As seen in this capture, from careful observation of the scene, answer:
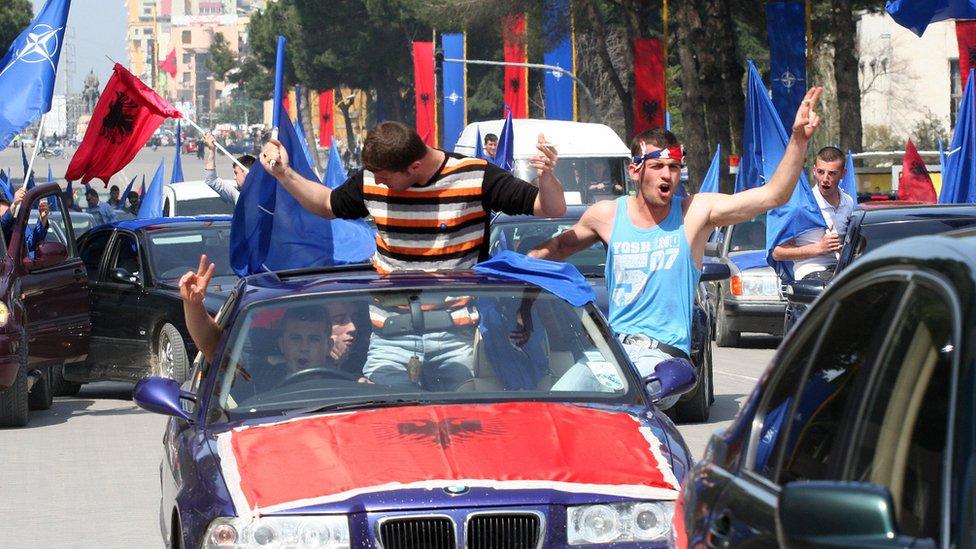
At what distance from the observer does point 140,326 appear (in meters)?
14.0

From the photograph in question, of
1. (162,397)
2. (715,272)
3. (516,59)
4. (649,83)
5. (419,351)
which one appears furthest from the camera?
(516,59)

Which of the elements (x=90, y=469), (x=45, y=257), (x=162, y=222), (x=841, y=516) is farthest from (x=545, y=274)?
(x=162, y=222)

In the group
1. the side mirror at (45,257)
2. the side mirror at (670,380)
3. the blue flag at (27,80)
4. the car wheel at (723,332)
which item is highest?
the blue flag at (27,80)

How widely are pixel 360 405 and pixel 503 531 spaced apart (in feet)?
3.47

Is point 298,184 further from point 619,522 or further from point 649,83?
point 649,83

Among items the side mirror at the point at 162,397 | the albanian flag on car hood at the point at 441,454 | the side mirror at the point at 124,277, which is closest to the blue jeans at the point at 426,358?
the albanian flag on car hood at the point at 441,454

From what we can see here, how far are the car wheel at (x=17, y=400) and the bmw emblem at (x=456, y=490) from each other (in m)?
7.71

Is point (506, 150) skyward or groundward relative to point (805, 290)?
skyward

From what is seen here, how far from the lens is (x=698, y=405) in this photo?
11.9 m

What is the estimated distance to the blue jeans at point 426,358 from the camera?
244 inches

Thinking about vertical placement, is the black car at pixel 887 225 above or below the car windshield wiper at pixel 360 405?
above

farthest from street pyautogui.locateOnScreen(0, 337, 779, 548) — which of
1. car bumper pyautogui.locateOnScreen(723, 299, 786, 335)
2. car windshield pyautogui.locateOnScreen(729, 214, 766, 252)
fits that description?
car windshield pyautogui.locateOnScreen(729, 214, 766, 252)

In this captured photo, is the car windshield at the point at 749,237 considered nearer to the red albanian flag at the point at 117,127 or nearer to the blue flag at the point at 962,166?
the blue flag at the point at 962,166

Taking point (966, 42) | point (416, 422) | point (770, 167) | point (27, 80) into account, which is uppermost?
point (966, 42)
